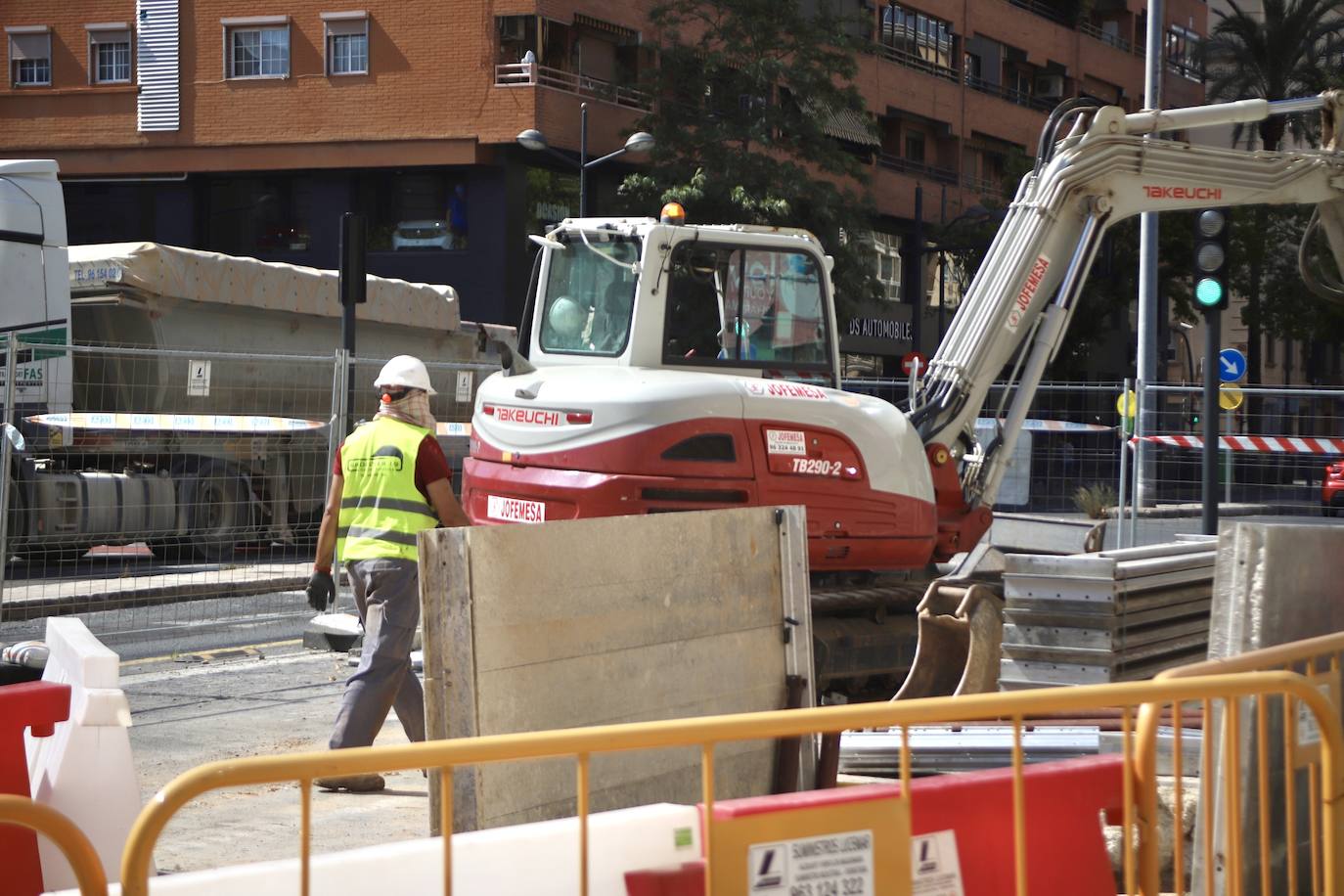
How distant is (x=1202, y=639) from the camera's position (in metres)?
8.16

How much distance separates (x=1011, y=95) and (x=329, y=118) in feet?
79.4

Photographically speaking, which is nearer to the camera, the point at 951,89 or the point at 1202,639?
the point at 1202,639

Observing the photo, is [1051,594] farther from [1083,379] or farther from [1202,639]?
[1083,379]

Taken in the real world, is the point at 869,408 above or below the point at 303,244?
below

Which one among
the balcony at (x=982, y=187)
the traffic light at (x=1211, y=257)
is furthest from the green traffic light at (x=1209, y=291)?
the balcony at (x=982, y=187)

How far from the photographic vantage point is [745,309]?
32.0 feet

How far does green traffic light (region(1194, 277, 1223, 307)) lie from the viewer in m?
11.9

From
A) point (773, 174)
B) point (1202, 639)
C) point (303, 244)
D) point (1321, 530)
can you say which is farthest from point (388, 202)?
point (1321, 530)

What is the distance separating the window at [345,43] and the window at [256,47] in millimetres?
1002

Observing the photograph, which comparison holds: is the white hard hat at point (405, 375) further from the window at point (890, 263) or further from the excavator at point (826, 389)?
the window at point (890, 263)

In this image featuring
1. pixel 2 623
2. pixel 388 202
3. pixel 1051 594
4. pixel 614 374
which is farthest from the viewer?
pixel 388 202

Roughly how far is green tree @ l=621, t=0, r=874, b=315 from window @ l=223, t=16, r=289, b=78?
784 centimetres

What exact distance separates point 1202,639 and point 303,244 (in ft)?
95.3

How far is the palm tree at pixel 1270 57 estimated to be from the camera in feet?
155
